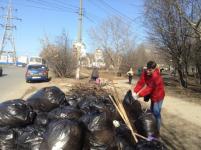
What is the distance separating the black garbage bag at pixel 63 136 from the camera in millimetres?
4941

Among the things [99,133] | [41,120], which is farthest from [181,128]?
[99,133]

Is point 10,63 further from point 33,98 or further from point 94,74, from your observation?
point 33,98

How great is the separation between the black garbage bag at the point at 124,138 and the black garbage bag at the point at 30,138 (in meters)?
1.14

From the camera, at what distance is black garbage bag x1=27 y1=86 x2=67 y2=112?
7627 mm

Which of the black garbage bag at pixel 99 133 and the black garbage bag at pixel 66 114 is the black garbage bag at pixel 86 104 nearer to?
the black garbage bag at pixel 66 114

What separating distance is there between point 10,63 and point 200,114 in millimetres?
86403

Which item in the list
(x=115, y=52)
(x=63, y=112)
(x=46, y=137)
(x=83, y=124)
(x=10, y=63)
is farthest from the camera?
(x=10, y=63)

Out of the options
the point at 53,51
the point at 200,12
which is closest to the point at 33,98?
the point at 200,12

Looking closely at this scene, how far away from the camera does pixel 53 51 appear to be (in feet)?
110

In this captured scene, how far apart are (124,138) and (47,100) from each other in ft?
8.60

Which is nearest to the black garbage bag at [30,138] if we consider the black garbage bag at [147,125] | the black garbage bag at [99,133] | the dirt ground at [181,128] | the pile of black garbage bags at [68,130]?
the pile of black garbage bags at [68,130]

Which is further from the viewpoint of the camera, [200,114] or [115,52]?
[115,52]

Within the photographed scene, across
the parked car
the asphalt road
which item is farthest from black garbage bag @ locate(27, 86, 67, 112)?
the parked car

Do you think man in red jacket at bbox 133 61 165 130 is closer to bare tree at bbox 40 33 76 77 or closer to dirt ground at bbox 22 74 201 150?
dirt ground at bbox 22 74 201 150
